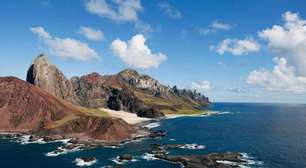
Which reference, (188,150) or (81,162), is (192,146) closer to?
(188,150)

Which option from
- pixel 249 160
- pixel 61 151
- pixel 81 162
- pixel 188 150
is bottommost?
pixel 81 162

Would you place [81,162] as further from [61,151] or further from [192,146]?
[192,146]

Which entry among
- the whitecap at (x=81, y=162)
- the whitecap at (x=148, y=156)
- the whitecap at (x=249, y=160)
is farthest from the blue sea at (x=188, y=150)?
the whitecap at (x=81, y=162)

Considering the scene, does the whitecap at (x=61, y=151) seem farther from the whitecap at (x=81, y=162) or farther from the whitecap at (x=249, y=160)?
the whitecap at (x=249, y=160)

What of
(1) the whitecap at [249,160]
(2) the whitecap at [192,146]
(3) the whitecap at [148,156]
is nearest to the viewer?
(1) the whitecap at [249,160]

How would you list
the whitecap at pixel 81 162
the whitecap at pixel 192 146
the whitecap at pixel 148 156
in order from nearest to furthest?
the whitecap at pixel 81 162
the whitecap at pixel 148 156
the whitecap at pixel 192 146

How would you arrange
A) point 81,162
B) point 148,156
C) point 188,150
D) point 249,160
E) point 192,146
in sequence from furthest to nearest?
point 192,146, point 188,150, point 148,156, point 249,160, point 81,162

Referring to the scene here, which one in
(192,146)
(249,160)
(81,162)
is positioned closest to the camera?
(81,162)

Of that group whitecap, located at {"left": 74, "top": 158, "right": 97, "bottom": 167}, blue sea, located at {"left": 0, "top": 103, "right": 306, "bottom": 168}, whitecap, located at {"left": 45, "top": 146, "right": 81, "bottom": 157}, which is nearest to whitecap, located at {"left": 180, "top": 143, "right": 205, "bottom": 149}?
blue sea, located at {"left": 0, "top": 103, "right": 306, "bottom": 168}

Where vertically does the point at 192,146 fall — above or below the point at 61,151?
above

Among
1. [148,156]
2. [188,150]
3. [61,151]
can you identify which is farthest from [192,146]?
[61,151]

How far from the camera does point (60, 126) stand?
612 feet

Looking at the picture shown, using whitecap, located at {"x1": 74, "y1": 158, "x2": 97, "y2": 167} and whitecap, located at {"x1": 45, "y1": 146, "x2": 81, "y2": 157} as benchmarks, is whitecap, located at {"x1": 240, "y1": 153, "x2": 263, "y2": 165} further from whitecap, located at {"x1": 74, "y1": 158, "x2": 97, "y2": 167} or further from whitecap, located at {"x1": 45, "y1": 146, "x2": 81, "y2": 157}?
whitecap, located at {"x1": 45, "y1": 146, "x2": 81, "y2": 157}

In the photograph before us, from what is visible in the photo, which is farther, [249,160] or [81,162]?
[249,160]
